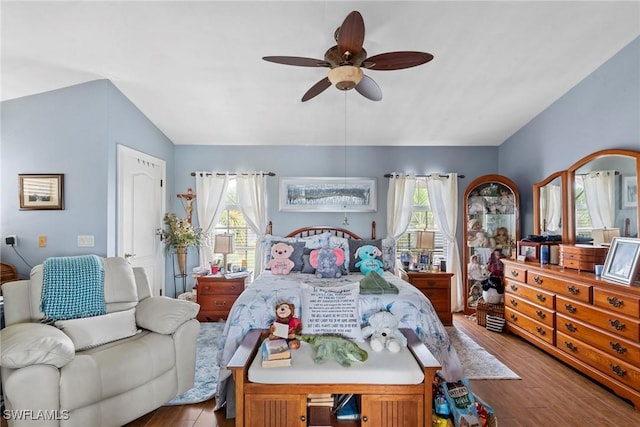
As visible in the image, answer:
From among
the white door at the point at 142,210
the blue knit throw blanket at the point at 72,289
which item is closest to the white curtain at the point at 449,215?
the white door at the point at 142,210

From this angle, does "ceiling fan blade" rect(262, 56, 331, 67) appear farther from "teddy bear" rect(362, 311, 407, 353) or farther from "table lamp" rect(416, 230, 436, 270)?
"table lamp" rect(416, 230, 436, 270)

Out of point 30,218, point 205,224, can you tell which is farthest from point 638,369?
point 30,218

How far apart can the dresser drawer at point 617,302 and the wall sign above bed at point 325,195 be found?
267cm

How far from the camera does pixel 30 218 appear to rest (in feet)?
10.4

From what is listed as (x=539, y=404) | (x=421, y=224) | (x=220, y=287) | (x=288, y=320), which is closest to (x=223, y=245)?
(x=220, y=287)

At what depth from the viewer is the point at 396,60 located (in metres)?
2.13

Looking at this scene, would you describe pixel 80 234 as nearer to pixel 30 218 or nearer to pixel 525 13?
pixel 30 218

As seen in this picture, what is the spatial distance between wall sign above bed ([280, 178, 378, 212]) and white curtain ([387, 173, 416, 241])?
25 centimetres

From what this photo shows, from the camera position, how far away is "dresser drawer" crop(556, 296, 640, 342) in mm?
Result: 2342

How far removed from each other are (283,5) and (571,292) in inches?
136

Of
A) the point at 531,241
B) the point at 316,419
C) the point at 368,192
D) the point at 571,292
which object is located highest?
the point at 368,192

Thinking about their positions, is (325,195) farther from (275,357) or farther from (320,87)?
(275,357)

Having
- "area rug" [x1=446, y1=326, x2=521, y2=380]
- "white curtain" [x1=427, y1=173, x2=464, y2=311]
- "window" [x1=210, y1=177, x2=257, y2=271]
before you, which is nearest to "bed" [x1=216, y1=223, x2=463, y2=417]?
"area rug" [x1=446, y1=326, x2=521, y2=380]

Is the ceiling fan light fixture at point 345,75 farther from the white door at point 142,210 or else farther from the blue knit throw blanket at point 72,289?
the white door at point 142,210
